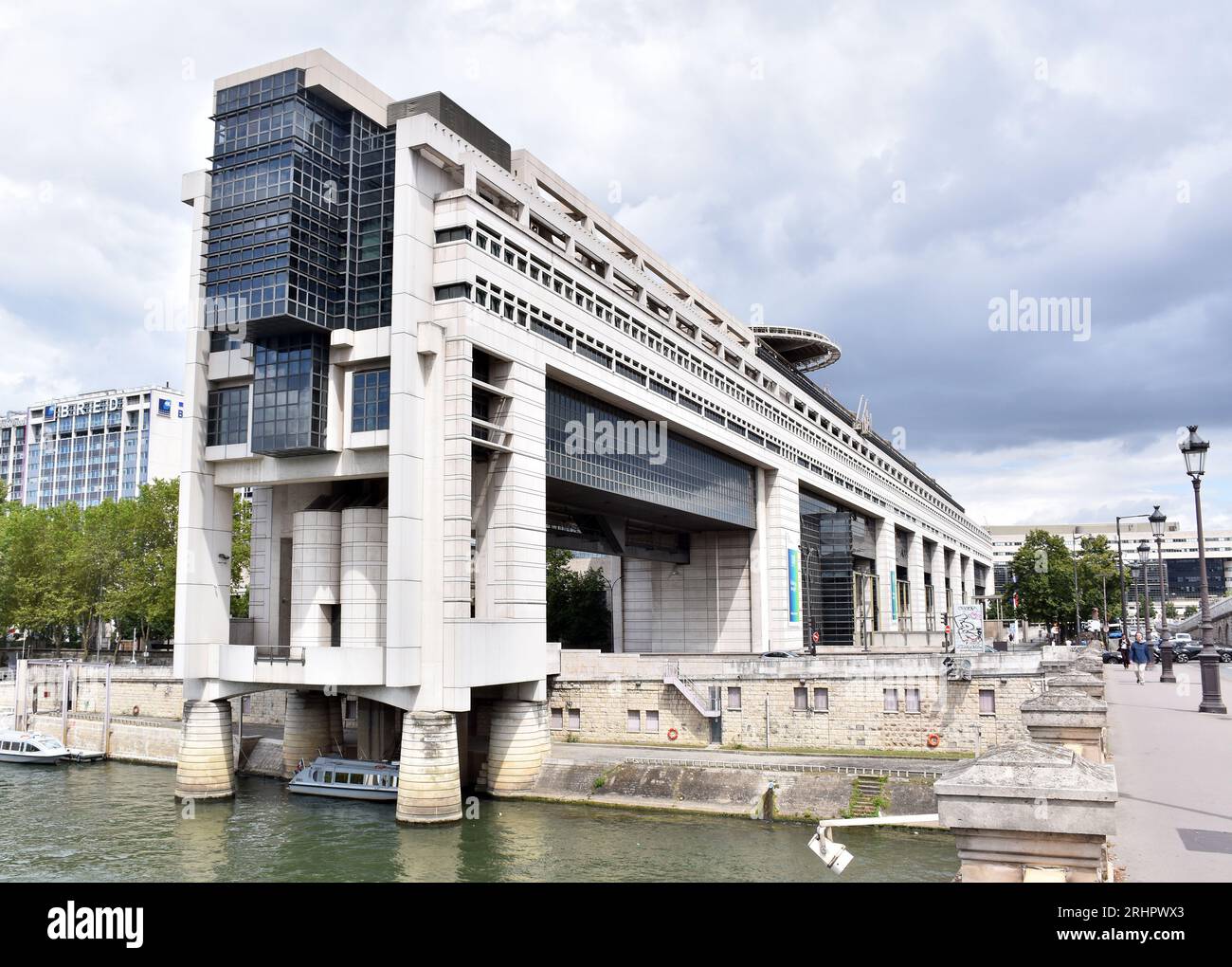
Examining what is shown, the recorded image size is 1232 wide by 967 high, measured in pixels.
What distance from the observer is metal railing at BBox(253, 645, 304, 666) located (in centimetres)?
3938

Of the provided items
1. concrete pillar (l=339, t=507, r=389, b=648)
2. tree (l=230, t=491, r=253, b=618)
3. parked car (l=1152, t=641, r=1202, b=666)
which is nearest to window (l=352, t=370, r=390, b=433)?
concrete pillar (l=339, t=507, r=389, b=648)

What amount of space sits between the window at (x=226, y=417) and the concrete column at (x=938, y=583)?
98.8 meters

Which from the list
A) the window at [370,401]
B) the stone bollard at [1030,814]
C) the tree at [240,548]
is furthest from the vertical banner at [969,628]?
the tree at [240,548]

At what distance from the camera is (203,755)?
4069 centimetres

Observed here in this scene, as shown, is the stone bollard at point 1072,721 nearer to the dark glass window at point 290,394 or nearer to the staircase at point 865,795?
the staircase at point 865,795

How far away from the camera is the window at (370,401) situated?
39156 millimetres

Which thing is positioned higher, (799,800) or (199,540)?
(199,540)

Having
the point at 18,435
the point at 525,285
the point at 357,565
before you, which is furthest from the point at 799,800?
the point at 18,435

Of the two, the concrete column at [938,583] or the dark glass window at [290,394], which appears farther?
the concrete column at [938,583]

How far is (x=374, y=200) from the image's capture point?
4100cm
